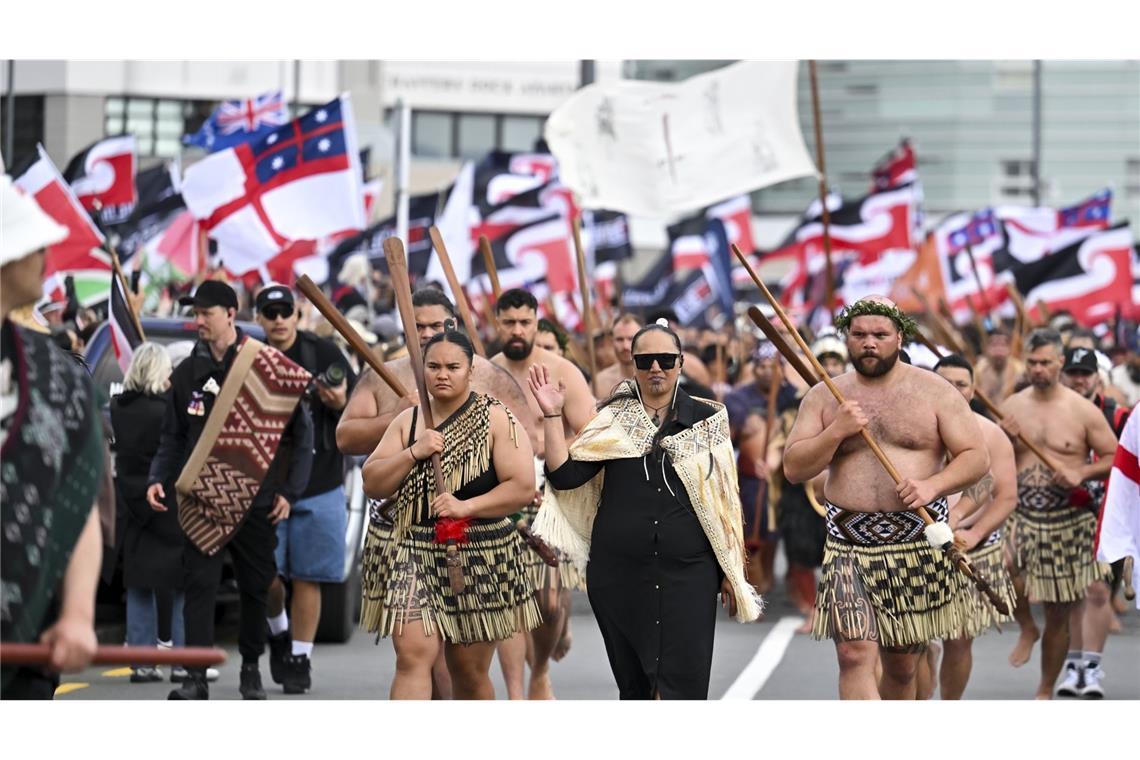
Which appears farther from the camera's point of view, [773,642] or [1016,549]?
[773,642]

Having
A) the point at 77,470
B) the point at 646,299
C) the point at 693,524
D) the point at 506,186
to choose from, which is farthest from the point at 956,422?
the point at 646,299

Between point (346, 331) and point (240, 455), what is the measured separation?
58.3 inches

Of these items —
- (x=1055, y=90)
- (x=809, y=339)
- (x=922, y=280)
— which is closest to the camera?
(x=809, y=339)

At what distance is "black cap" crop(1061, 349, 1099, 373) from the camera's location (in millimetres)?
12711

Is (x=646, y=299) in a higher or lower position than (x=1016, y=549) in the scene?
higher

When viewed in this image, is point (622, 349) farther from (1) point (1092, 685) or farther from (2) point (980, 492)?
(1) point (1092, 685)

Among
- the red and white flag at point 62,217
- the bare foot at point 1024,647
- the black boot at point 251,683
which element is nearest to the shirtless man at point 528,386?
the black boot at point 251,683

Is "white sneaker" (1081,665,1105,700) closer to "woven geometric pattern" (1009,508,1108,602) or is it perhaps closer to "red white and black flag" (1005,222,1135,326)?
"woven geometric pattern" (1009,508,1108,602)

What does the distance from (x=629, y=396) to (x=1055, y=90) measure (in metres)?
75.9

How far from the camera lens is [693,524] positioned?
8.15 metres

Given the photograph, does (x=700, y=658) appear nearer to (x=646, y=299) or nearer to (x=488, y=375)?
(x=488, y=375)

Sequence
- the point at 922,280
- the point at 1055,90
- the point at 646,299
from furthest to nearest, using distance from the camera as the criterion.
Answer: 1. the point at 1055,90
2. the point at 646,299
3. the point at 922,280

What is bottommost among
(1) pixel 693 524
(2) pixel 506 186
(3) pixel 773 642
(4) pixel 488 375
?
(3) pixel 773 642

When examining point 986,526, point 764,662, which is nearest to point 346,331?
point 986,526
